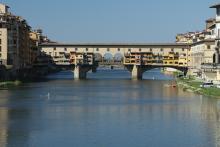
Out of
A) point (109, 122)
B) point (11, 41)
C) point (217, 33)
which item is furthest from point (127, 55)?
point (109, 122)

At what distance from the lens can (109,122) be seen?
2923 centimetres

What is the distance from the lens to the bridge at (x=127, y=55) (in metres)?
85.9

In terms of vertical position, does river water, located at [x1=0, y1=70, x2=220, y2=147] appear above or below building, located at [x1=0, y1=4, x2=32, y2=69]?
below

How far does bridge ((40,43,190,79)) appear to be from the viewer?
282ft

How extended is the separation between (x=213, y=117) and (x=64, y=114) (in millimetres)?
6637

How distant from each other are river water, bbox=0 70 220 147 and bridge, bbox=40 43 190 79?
41.9 meters

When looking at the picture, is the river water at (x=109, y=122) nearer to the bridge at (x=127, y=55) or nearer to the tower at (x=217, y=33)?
the tower at (x=217, y=33)

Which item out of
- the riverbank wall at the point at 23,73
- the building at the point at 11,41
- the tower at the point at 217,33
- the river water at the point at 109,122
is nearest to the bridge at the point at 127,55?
the riverbank wall at the point at 23,73

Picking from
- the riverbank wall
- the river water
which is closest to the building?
the riverbank wall

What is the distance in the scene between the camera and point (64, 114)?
3259 cm

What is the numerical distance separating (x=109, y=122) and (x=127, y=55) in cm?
5882

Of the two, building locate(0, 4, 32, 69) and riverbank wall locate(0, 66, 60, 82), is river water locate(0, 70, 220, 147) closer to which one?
riverbank wall locate(0, 66, 60, 82)

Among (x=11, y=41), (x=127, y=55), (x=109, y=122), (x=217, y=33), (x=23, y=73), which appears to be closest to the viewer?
(x=109, y=122)

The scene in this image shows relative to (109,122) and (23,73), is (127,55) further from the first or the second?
(109,122)
